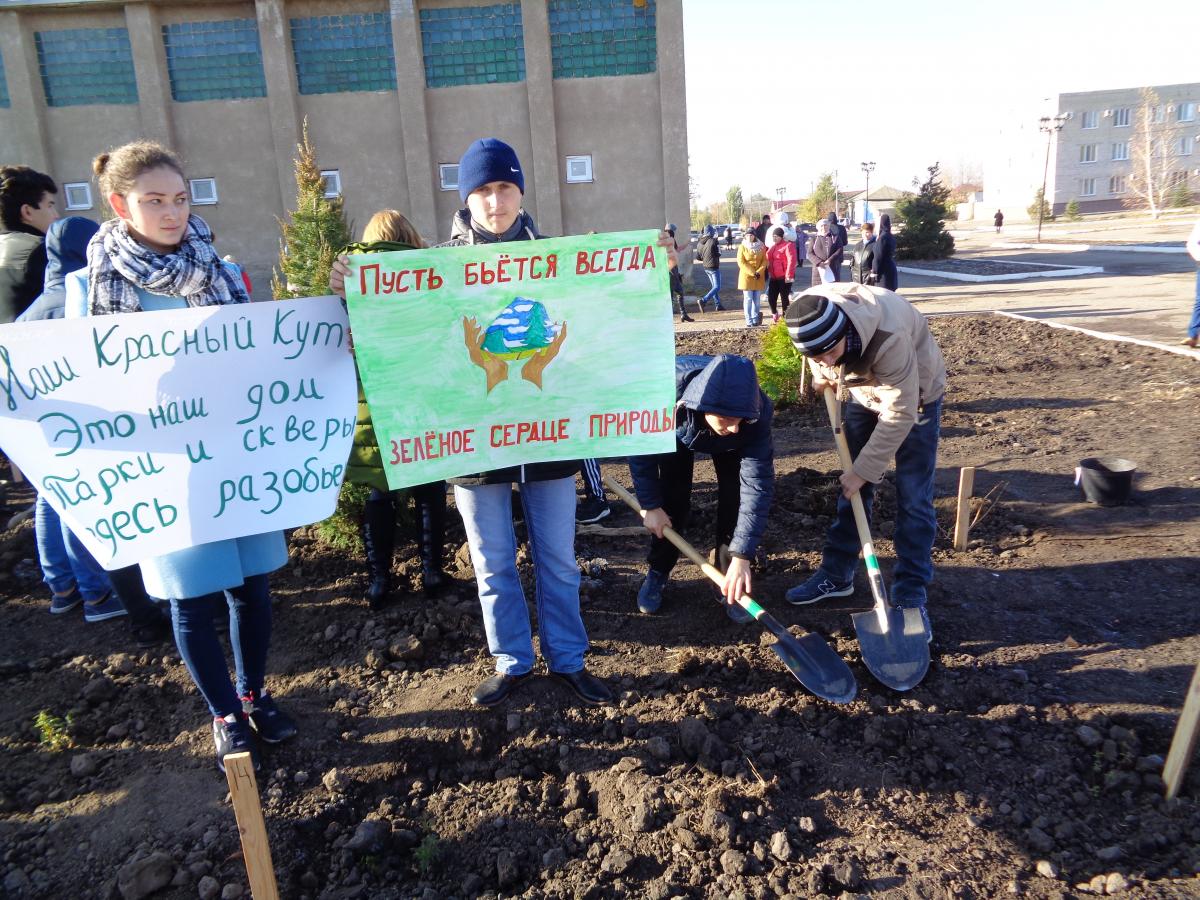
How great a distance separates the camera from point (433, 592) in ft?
12.6

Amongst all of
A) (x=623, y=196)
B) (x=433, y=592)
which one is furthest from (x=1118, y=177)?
(x=433, y=592)

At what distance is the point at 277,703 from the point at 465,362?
1569 millimetres

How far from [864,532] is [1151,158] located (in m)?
64.1

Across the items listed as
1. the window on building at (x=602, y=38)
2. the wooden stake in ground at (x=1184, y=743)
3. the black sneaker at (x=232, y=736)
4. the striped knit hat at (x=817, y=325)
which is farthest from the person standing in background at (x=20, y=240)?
the window on building at (x=602, y=38)

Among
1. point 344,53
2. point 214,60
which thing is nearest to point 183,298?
point 344,53

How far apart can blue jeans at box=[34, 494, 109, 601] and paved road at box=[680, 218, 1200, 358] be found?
10.0 metres

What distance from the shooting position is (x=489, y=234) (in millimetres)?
2744

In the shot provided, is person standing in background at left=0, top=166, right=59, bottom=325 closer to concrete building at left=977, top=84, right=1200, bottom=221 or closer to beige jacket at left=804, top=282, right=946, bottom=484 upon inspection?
beige jacket at left=804, top=282, right=946, bottom=484

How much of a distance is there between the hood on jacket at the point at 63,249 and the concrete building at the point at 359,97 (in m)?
14.7

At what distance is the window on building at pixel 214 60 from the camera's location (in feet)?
57.8

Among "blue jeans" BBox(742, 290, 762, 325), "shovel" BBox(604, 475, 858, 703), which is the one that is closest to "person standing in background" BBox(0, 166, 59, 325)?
"shovel" BBox(604, 475, 858, 703)

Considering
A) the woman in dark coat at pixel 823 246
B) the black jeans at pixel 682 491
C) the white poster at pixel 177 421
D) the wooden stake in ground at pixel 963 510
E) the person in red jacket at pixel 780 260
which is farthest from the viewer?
the woman in dark coat at pixel 823 246

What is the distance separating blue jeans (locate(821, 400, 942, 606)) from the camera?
3350mm

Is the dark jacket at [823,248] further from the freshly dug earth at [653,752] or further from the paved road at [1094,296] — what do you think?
the freshly dug earth at [653,752]
